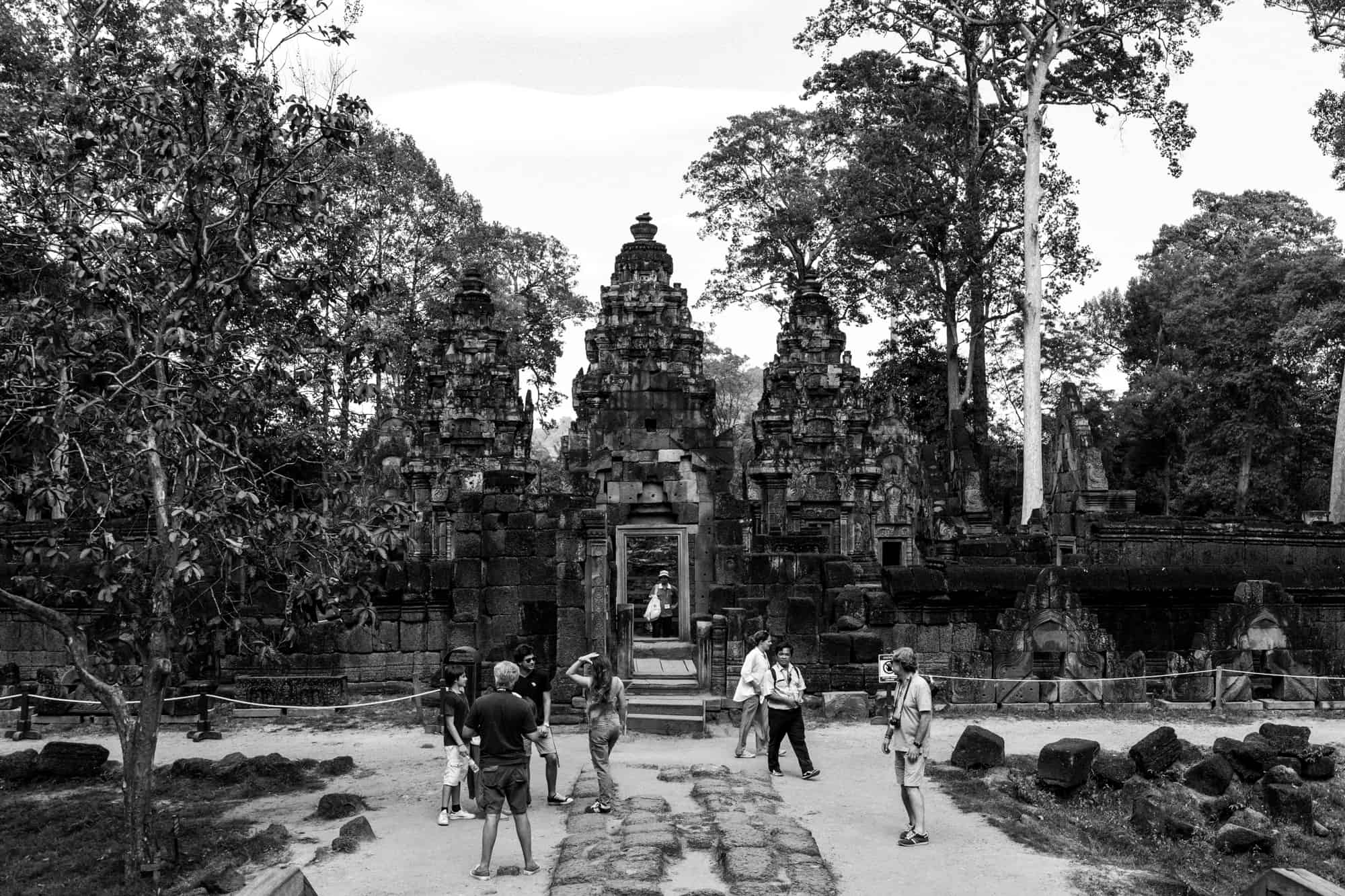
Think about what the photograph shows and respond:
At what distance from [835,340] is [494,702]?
2523 centimetres

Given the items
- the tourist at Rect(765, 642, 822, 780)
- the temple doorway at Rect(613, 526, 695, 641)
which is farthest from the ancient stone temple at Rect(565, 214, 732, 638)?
the tourist at Rect(765, 642, 822, 780)

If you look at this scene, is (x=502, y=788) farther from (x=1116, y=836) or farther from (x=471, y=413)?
(x=471, y=413)

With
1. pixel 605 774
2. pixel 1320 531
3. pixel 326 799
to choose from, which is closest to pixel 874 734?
pixel 605 774

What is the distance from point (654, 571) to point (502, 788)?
2228 centimetres

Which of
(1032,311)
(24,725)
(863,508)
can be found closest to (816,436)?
(863,508)

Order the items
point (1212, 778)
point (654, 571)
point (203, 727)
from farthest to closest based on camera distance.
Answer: point (654, 571) → point (203, 727) → point (1212, 778)

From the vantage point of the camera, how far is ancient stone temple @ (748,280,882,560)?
2703 centimetres

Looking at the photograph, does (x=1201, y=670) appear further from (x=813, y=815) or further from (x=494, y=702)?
(x=494, y=702)

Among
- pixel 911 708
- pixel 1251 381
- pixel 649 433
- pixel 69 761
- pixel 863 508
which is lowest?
pixel 69 761

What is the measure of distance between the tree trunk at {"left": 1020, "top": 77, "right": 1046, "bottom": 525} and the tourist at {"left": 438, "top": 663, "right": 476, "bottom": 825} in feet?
63.7

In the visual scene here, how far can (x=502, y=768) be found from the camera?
8.16 m

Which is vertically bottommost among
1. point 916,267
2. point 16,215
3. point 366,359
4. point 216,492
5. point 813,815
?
point 813,815

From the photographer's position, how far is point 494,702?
827 centimetres

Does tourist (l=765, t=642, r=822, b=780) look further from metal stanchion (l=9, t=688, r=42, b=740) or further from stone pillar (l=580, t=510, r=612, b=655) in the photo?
metal stanchion (l=9, t=688, r=42, b=740)
